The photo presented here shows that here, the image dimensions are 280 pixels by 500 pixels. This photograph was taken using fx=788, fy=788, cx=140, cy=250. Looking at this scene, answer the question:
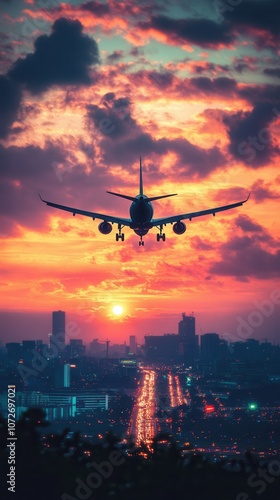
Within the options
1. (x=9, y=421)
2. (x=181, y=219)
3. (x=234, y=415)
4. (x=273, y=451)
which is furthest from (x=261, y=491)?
(x=234, y=415)

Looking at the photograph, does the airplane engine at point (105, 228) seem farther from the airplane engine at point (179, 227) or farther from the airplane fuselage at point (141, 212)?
the airplane engine at point (179, 227)

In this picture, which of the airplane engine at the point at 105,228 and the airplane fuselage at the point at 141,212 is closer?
the airplane fuselage at the point at 141,212

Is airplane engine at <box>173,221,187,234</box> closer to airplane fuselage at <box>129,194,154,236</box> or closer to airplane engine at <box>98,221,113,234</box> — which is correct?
airplane fuselage at <box>129,194,154,236</box>

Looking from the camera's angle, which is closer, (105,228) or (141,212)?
(141,212)

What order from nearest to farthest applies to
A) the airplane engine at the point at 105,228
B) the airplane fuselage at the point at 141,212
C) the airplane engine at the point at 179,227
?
the airplane fuselage at the point at 141,212, the airplane engine at the point at 179,227, the airplane engine at the point at 105,228

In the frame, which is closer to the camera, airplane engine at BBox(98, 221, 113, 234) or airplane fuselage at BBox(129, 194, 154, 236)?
airplane fuselage at BBox(129, 194, 154, 236)

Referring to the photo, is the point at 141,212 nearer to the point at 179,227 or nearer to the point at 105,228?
the point at 179,227

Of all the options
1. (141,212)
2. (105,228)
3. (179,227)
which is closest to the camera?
(141,212)

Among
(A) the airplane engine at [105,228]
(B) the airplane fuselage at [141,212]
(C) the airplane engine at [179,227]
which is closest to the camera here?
(B) the airplane fuselage at [141,212]
